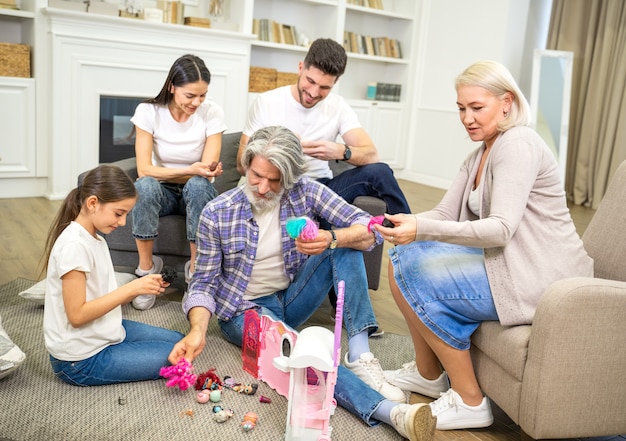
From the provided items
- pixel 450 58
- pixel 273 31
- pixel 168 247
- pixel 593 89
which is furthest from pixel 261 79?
pixel 168 247

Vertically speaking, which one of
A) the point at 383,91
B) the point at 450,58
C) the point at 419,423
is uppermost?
the point at 450,58

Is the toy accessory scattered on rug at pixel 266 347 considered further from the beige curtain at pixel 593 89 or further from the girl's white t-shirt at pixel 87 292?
the beige curtain at pixel 593 89

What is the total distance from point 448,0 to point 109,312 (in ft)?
17.2

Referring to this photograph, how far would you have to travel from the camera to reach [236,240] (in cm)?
232

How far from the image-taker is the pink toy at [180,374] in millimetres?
2107

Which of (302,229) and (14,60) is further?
(14,60)

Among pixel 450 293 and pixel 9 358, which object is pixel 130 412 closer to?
pixel 9 358

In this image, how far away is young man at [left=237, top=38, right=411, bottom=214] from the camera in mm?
2975

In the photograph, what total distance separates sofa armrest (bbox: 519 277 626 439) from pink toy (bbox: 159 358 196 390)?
3.24ft

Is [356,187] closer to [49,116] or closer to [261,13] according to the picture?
[49,116]

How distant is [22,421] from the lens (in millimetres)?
1963

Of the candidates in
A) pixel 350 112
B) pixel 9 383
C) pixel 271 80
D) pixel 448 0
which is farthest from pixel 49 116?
pixel 448 0

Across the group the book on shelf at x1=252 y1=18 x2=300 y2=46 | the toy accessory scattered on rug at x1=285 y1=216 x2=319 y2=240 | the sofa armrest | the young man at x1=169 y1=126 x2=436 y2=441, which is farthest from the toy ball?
the book on shelf at x1=252 y1=18 x2=300 y2=46

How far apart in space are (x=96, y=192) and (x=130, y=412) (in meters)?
0.66
